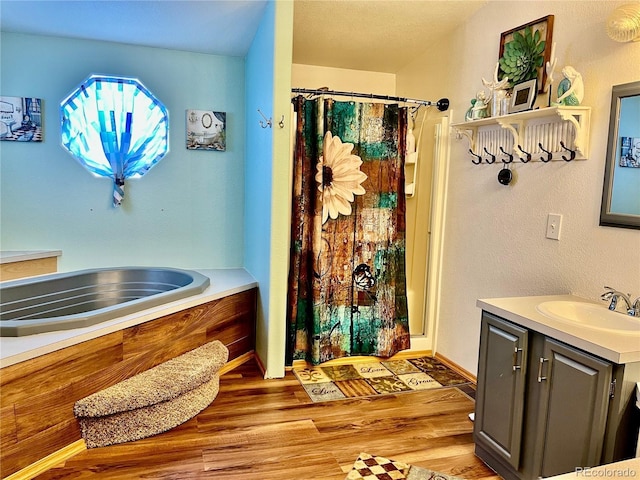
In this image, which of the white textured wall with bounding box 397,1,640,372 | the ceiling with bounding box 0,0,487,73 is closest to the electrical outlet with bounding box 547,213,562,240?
the white textured wall with bounding box 397,1,640,372

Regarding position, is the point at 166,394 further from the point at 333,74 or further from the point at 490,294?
the point at 333,74

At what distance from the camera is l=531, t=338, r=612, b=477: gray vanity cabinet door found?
5.01 feet

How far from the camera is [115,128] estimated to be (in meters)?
3.40

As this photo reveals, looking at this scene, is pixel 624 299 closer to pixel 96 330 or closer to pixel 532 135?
pixel 532 135

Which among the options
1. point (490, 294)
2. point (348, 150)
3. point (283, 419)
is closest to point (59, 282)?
point (283, 419)

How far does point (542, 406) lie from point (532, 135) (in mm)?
1357

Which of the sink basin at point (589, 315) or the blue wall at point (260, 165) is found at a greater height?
the blue wall at point (260, 165)

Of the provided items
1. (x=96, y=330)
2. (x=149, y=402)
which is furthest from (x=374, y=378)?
(x=96, y=330)

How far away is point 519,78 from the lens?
8.13 feet

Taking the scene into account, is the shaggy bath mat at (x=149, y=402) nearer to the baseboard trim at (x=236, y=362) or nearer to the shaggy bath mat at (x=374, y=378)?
the baseboard trim at (x=236, y=362)

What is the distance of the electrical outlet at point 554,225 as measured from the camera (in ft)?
7.48

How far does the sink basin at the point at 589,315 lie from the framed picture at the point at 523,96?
1.00 meters

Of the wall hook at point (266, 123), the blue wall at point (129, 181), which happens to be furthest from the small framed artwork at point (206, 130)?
the wall hook at point (266, 123)

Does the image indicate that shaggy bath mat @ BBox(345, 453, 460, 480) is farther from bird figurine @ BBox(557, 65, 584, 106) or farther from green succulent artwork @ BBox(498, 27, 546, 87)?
green succulent artwork @ BBox(498, 27, 546, 87)
